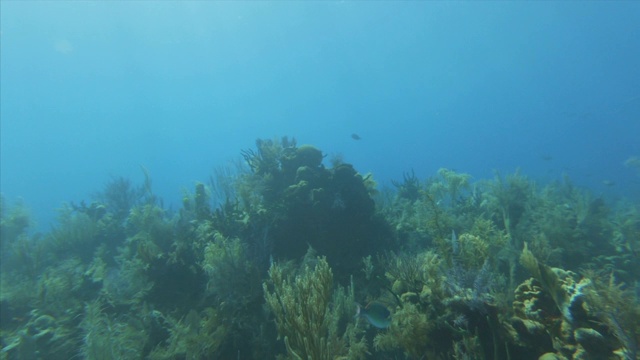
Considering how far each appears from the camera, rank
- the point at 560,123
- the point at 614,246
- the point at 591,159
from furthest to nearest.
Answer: the point at 560,123, the point at 591,159, the point at 614,246

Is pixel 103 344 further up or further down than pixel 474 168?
further down

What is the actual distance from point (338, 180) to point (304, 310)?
5800mm

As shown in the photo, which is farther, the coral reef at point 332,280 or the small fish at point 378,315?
the small fish at point 378,315

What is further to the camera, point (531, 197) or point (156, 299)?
point (531, 197)

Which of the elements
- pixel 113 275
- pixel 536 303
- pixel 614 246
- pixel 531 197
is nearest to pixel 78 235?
pixel 113 275

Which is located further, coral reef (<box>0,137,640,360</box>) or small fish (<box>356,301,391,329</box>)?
small fish (<box>356,301,391,329</box>)

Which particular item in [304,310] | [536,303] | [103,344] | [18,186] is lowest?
[536,303]

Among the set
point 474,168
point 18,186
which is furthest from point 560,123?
point 18,186

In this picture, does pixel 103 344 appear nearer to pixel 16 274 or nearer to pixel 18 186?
pixel 16 274

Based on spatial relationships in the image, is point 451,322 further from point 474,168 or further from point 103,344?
point 474,168

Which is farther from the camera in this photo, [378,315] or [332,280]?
[378,315]

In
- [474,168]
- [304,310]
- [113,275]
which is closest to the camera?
[304,310]

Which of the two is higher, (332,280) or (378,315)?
(332,280)

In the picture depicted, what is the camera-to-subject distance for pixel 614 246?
8.22 m
